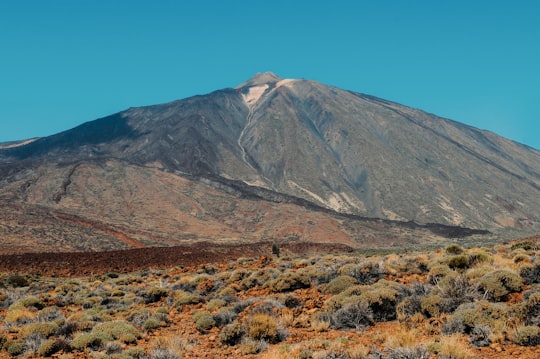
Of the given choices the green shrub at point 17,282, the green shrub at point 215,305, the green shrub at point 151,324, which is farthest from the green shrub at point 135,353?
the green shrub at point 17,282

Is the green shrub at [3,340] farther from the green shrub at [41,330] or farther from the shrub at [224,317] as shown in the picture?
the shrub at [224,317]

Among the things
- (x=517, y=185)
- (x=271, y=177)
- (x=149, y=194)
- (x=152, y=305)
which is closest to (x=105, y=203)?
(x=149, y=194)

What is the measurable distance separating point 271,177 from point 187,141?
3542cm

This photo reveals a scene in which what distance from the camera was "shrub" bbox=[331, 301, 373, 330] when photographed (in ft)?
35.0

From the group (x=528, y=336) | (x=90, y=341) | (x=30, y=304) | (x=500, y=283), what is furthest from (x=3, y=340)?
(x=500, y=283)

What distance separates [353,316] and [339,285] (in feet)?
11.3

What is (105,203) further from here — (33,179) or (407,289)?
(407,289)

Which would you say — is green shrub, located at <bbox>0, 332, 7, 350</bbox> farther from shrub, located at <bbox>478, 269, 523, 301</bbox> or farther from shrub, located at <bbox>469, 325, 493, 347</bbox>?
shrub, located at <bbox>478, 269, 523, 301</bbox>

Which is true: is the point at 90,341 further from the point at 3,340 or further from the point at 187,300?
the point at 187,300

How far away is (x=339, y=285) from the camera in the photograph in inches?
563

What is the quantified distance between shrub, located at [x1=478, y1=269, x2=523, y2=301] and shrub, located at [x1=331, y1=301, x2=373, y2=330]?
9.54 ft

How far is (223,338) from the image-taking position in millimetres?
10492

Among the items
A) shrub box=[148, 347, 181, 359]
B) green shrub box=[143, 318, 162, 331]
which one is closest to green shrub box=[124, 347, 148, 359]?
Answer: shrub box=[148, 347, 181, 359]

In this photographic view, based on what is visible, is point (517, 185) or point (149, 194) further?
point (517, 185)
